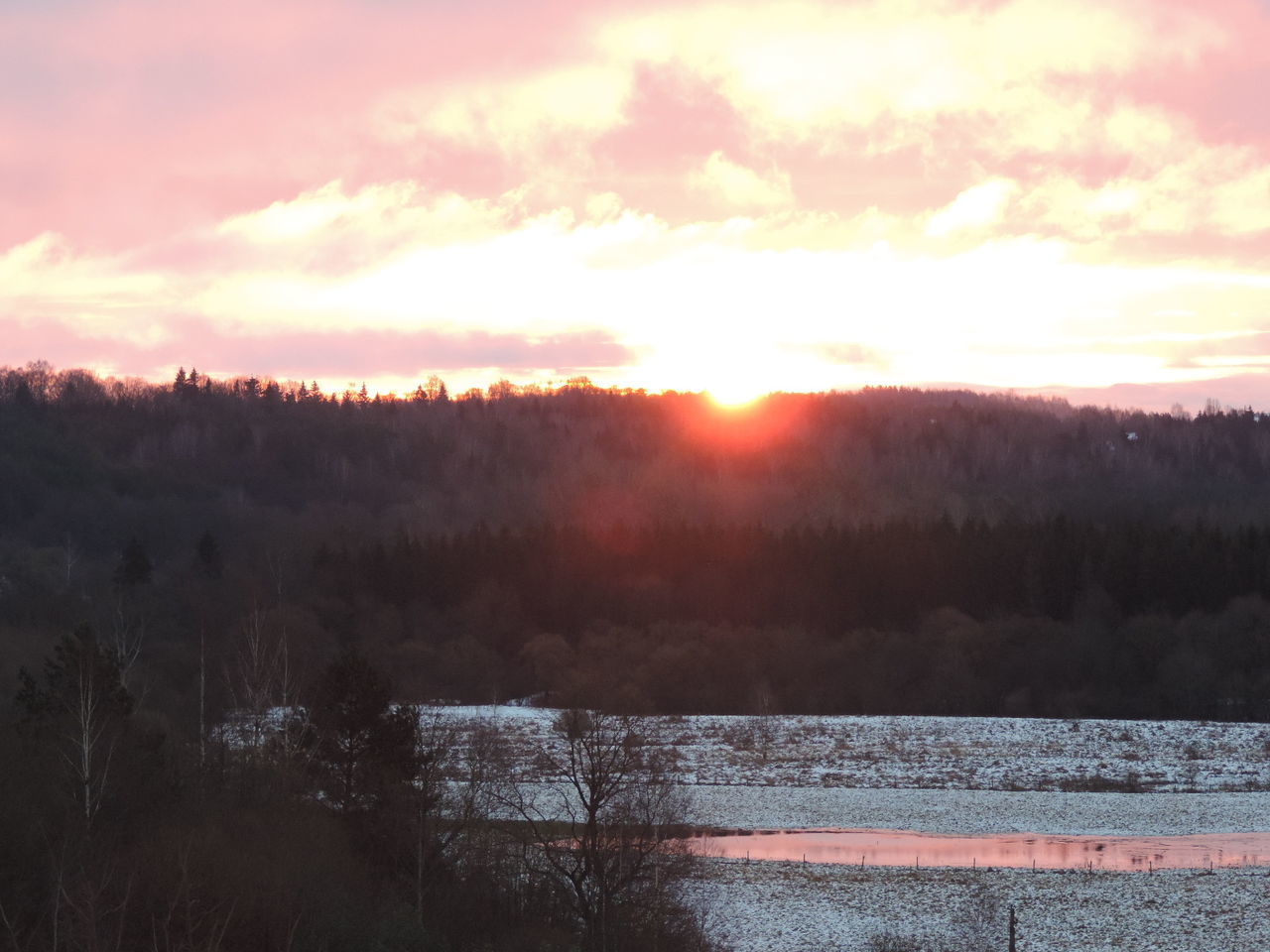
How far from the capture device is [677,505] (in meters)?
155

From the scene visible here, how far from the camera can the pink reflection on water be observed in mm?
39469

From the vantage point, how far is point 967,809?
48.4 meters

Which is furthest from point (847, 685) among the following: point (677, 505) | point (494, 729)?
point (677, 505)

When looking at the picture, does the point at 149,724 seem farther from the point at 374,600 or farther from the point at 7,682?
the point at 374,600

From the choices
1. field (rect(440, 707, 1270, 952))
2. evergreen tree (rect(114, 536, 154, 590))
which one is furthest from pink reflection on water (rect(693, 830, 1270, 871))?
evergreen tree (rect(114, 536, 154, 590))

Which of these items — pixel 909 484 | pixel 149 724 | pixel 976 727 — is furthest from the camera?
pixel 909 484

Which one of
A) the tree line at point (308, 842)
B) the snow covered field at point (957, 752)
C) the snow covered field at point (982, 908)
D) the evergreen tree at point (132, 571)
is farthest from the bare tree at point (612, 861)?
the evergreen tree at point (132, 571)

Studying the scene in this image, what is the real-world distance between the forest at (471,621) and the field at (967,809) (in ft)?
13.3

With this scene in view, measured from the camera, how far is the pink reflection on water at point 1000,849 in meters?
39.5

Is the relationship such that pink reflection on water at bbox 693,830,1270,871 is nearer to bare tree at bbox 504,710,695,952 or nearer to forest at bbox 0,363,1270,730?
bare tree at bbox 504,710,695,952

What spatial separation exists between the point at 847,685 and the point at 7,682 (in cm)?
4802

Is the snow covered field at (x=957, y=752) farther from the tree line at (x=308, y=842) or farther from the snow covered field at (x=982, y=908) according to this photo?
the tree line at (x=308, y=842)

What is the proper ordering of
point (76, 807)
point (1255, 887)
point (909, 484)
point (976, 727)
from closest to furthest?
1. point (76, 807)
2. point (1255, 887)
3. point (976, 727)
4. point (909, 484)

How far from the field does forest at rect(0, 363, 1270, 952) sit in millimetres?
4055
